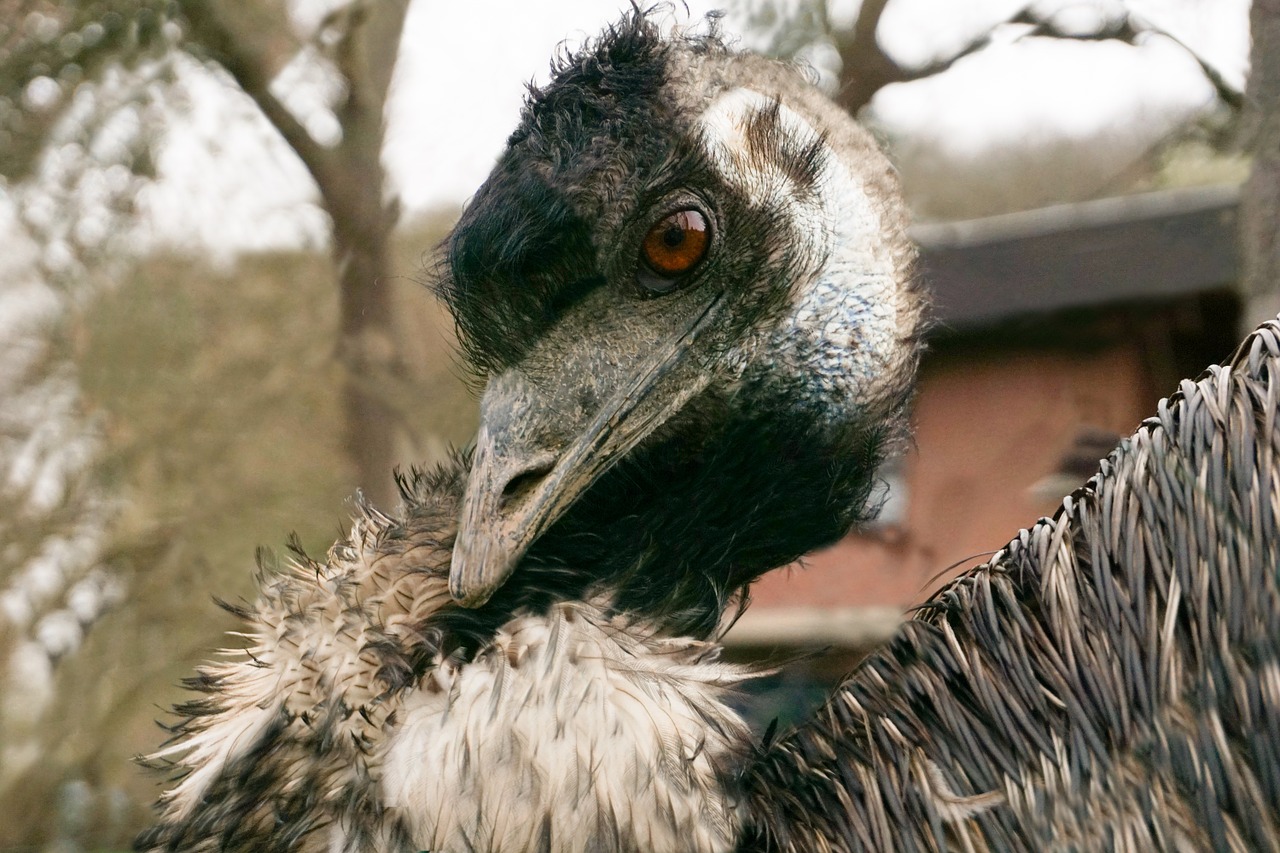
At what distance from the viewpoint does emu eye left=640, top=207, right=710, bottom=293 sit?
1.49 metres

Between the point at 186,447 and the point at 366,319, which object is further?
the point at 186,447

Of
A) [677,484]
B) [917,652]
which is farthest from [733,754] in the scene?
[677,484]

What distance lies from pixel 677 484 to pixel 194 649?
13.7 ft

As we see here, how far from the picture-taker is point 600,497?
153 cm

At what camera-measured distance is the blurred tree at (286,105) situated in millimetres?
4840

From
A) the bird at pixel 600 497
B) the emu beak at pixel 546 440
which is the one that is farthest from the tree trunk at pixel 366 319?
the emu beak at pixel 546 440

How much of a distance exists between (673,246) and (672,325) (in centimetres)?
10

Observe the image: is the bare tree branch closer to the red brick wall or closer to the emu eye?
the red brick wall

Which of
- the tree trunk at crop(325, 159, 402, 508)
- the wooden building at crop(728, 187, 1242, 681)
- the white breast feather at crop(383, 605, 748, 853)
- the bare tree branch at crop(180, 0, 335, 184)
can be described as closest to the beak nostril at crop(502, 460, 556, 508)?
the white breast feather at crop(383, 605, 748, 853)

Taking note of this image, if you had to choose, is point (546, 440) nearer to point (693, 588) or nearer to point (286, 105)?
point (693, 588)

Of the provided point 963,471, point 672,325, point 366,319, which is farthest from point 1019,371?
point 672,325

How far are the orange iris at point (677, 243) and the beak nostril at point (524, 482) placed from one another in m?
0.31

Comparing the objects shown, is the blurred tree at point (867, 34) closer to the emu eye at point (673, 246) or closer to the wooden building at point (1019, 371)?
the wooden building at point (1019, 371)

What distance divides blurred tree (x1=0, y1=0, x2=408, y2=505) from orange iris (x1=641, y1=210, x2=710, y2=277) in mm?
3358
